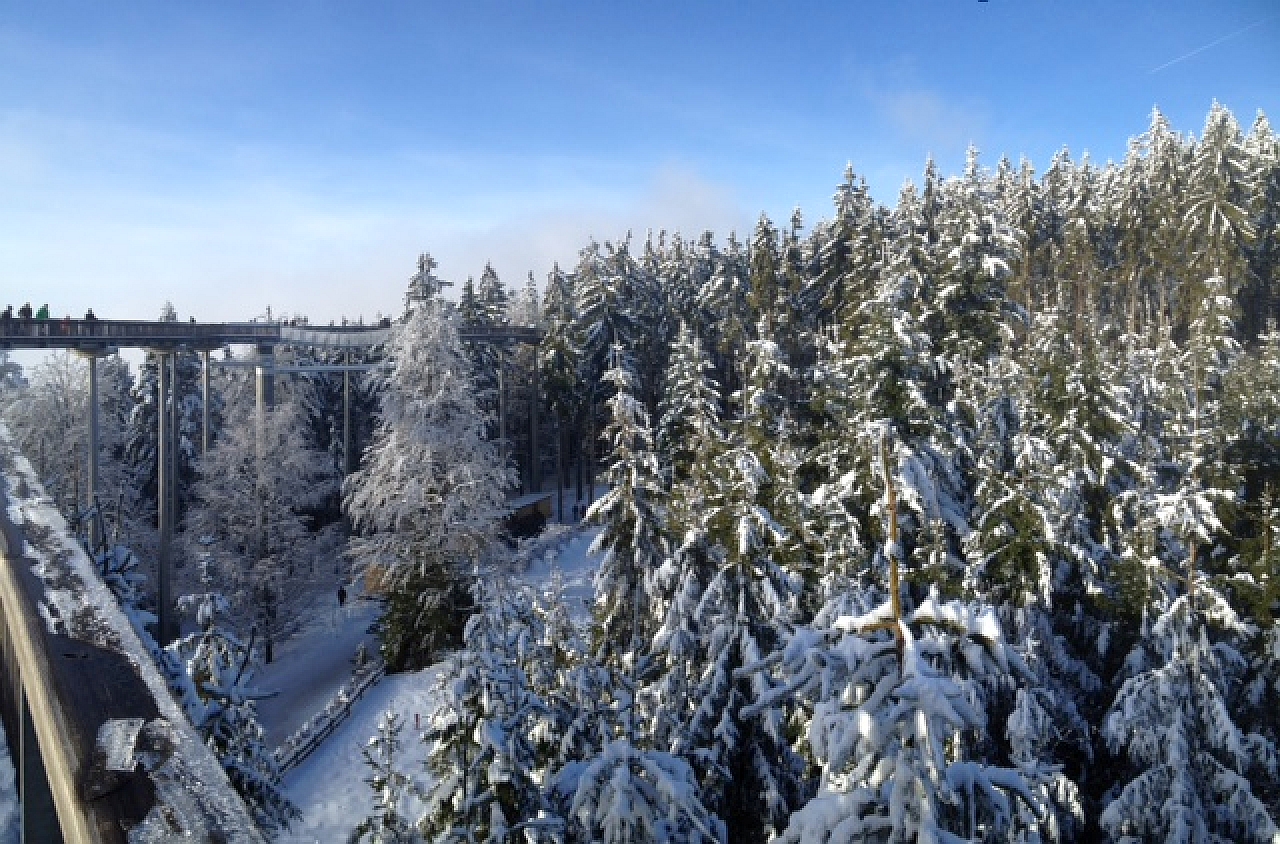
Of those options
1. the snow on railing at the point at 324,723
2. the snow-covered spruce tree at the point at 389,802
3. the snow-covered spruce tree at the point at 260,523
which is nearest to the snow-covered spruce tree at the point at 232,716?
the snow-covered spruce tree at the point at 389,802

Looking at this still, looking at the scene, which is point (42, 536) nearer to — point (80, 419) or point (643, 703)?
point (643, 703)

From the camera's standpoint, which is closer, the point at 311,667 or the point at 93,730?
the point at 93,730

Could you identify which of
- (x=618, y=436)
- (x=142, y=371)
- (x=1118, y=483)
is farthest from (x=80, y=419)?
(x=1118, y=483)

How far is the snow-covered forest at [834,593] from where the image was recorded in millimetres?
6496

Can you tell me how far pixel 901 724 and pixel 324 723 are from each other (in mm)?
21367

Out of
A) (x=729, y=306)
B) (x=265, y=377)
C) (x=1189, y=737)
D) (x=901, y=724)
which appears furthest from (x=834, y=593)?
(x=729, y=306)

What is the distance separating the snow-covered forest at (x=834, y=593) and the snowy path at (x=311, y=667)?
1545 mm

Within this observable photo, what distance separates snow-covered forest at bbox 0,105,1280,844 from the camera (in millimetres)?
6496

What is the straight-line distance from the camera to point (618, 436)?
15.3 m

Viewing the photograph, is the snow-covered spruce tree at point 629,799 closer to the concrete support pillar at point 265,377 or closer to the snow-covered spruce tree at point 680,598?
the snow-covered spruce tree at point 680,598

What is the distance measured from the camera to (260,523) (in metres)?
32.8

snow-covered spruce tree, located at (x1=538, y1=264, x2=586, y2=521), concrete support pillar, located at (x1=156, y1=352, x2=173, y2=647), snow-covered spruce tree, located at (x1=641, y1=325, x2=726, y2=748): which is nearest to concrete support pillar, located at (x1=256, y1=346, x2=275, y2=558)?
concrete support pillar, located at (x1=156, y1=352, x2=173, y2=647)

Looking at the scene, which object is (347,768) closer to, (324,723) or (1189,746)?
(324,723)

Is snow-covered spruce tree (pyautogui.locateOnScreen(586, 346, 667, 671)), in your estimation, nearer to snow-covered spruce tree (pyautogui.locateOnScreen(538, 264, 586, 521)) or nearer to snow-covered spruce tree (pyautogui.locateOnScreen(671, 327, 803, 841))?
snow-covered spruce tree (pyautogui.locateOnScreen(671, 327, 803, 841))
